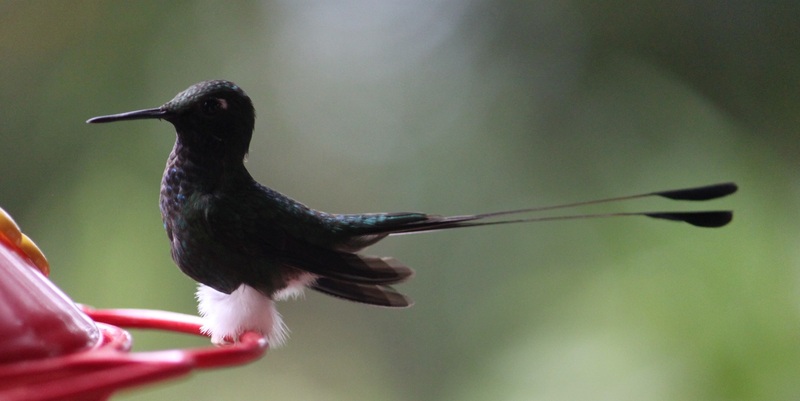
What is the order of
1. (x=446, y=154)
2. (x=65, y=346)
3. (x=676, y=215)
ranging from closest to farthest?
(x=65, y=346), (x=676, y=215), (x=446, y=154)

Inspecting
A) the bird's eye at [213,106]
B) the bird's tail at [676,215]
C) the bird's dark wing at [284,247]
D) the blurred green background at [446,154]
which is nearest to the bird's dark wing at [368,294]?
the bird's dark wing at [284,247]

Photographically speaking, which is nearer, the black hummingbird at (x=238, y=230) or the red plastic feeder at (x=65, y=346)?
the red plastic feeder at (x=65, y=346)

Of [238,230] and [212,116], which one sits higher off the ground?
[212,116]

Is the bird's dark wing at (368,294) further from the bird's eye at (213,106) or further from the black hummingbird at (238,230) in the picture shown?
the bird's eye at (213,106)

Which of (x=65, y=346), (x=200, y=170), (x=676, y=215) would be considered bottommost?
(x=65, y=346)

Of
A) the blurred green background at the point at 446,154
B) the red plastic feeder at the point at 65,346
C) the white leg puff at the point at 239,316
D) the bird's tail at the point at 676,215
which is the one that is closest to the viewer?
the red plastic feeder at the point at 65,346

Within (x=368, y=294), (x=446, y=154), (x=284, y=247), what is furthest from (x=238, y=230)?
(x=446, y=154)

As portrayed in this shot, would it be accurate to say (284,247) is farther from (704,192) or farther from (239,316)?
(704,192)

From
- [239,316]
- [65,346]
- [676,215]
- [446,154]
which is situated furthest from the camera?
[446,154]
